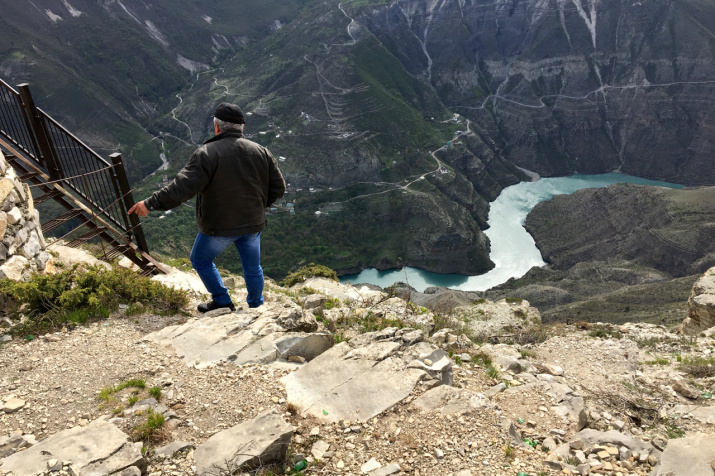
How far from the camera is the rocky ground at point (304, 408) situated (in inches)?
137

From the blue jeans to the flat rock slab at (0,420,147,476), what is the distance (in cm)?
223

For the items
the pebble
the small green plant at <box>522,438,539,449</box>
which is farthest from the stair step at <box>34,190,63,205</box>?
the small green plant at <box>522,438,539,449</box>

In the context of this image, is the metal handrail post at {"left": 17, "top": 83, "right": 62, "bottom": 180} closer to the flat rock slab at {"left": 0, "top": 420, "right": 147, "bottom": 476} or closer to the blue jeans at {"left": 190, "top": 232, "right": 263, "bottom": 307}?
the blue jeans at {"left": 190, "top": 232, "right": 263, "bottom": 307}

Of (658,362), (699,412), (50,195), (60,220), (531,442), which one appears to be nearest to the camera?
(531,442)

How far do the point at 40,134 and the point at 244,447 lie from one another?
6.32 metres

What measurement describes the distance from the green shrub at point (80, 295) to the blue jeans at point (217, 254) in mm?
675

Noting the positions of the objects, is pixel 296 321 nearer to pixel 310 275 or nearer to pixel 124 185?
pixel 124 185

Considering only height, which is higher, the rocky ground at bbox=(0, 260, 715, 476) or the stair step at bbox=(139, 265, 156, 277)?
the stair step at bbox=(139, 265, 156, 277)

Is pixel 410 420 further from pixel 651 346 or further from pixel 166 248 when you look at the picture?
pixel 166 248

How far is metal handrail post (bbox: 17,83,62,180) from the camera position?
6.59m

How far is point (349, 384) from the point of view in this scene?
451cm

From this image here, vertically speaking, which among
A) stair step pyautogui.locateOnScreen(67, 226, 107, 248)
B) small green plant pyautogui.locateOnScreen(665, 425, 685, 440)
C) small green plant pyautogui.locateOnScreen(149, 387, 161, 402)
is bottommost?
small green plant pyautogui.locateOnScreen(665, 425, 685, 440)

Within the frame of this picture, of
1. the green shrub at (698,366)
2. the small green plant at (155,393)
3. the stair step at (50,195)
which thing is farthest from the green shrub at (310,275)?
the small green plant at (155,393)

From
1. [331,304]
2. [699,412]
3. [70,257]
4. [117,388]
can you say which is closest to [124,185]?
[70,257]
